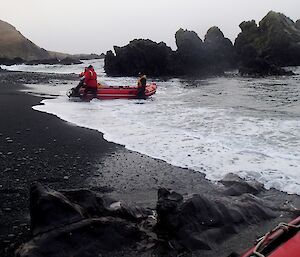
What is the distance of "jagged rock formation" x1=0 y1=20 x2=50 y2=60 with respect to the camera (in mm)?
111562

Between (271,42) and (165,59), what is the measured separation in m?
14.5

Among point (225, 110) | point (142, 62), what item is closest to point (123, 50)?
point (142, 62)

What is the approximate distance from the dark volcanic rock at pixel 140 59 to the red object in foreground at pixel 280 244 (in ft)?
129

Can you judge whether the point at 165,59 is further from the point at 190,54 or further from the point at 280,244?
the point at 280,244

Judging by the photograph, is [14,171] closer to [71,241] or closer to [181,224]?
[71,241]

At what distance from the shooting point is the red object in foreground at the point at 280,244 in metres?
2.40

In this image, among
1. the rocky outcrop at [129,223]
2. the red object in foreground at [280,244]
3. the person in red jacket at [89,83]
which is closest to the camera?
the red object in foreground at [280,244]

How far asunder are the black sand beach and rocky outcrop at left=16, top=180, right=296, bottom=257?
21 cm

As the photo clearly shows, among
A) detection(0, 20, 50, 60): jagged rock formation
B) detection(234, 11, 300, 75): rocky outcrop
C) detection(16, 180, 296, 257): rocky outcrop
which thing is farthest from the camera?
detection(0, 20, 50, 60): jagged rock formation

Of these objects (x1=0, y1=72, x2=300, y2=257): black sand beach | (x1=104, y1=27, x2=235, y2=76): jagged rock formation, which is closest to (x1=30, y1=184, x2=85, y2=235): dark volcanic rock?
(x1=0, y1=72, x2=300, y2=257): black sand beach

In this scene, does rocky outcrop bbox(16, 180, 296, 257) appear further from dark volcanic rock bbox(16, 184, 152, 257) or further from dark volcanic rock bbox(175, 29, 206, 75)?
dark volcanic rock bbox(175, 29, 206, 75)

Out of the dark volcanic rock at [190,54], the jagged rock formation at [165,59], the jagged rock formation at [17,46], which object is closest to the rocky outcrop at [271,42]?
the jagged rock formation at [165,59]

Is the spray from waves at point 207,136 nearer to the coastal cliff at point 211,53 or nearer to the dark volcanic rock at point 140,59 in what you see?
the coastal cliff at point 211,53

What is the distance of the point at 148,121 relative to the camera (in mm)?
11211
